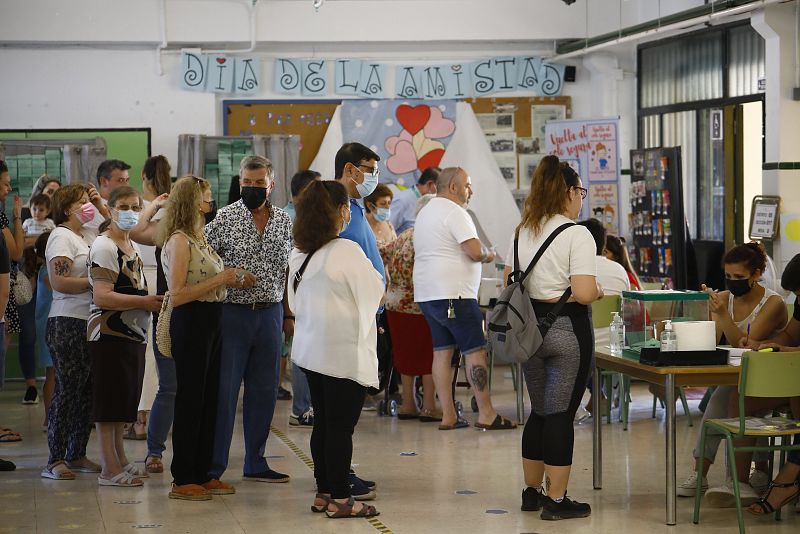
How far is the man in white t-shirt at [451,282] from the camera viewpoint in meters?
7.20

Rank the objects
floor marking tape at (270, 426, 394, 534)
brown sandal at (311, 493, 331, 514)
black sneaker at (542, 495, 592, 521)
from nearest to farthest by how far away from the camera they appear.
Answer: floor marking tape at (270, 426, 394, 534)
black sneaker at (542, 495, 592, 521)
brown sandal at (311, 493, 331, 514)

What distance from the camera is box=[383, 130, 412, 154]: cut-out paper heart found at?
11.8m

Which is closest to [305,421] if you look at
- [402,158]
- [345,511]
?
[345,511]

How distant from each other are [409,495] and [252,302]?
1.19 metres

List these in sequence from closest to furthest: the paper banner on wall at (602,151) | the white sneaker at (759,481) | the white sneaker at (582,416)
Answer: the white sneaker at (759,481) → the white sneaker at (582,416) → the paper banner on wall at (602,151)

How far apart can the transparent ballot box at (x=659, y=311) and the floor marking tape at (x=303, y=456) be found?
1314 millimetres

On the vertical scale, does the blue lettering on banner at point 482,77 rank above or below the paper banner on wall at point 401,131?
above

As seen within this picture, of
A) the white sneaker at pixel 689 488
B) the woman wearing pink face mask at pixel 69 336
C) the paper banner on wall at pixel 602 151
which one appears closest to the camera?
the white sneaker at pixel 689 488

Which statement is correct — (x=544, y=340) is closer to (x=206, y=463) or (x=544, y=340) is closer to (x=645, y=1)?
(x=206, y=463)

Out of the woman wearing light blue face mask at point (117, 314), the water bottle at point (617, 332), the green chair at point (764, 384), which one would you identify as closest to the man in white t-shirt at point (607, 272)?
the water bottle at point (617, 332)

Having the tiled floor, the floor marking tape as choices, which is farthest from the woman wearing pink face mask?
the floor marking tape

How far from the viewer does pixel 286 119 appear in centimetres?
1163

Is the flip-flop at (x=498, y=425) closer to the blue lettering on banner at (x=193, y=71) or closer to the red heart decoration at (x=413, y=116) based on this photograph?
the red heart decoration at (x=413, y=116)

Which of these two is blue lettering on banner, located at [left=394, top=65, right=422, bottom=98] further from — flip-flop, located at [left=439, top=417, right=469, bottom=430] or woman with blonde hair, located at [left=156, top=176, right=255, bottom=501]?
woman with blonde hair, located at [left=156, top=176, right=255, bottom=501]
